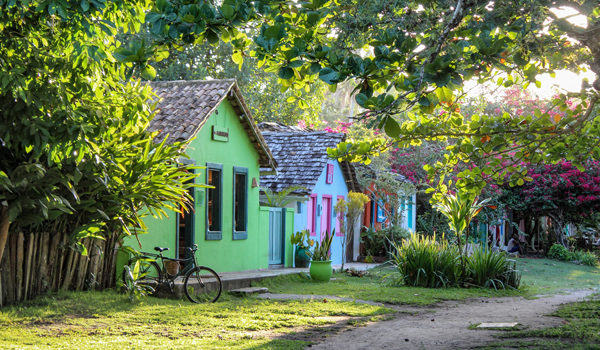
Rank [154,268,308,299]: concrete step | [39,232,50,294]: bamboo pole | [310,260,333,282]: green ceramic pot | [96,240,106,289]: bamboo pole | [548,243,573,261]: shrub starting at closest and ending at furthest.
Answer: [39,232,50,294]: bamboo pole
[96,240,106,289]: bamboo pole
[154,268,308,299]: concrete step
[310,260,333,282]: green ceramic pot
[548,243,573,261]: shrub

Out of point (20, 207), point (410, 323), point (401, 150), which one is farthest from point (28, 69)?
point (401, 150)

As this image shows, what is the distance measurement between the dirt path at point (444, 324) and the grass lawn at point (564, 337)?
0.26 m

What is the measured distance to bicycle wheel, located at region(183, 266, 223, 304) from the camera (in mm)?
10273

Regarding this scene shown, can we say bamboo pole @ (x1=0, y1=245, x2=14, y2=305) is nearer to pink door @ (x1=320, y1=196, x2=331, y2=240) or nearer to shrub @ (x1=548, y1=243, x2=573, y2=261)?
pink door @ (x1=320, y1=196, x2=331, y2=240)

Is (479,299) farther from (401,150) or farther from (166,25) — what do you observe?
(401,150)

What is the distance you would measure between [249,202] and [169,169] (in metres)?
5.04

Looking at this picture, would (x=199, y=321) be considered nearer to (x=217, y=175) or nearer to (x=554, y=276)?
(x=217, y=175)

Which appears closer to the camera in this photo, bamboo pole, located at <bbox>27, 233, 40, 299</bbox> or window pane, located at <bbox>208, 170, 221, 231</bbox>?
bamboo pole, located at <bbox>27, 233, 40, 299</bbox>

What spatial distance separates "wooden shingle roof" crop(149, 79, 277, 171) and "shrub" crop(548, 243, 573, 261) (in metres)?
14.5

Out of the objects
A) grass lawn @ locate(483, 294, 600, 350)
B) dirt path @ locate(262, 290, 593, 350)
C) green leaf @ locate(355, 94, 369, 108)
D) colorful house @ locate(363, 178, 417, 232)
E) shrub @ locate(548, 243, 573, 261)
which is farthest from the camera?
shrub @ locate(548, 243, 573, 261)

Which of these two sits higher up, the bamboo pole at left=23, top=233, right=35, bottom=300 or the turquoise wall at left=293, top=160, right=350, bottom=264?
the turquoise wall at left=293, top=160, right=350, bottom=264

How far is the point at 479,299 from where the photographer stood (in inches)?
466

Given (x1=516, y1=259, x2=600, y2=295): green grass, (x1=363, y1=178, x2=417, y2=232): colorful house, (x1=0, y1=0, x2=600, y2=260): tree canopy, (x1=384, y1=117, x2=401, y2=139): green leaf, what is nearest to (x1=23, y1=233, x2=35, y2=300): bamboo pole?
(x1=0, y1=0, x2=600, y2=260): tree canopy

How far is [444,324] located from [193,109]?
6.95 m
